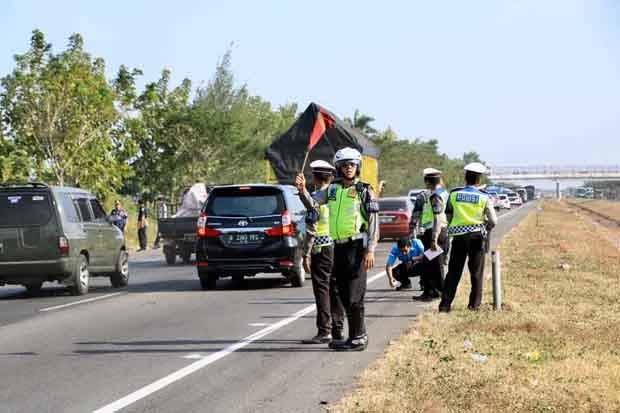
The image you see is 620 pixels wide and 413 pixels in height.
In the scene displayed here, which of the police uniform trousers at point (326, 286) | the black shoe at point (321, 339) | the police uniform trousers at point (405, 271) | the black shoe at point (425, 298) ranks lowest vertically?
the black shoe at point (425, 298)

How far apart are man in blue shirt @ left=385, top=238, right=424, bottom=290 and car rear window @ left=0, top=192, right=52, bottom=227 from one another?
573 cm

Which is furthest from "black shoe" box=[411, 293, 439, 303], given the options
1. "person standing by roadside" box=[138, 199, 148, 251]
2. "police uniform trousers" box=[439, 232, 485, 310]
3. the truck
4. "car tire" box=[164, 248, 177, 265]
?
"person standing by roadside" box=[138, 199, 148, 251]

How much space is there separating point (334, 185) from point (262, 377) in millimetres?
2379

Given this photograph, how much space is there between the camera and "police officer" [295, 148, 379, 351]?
11523mm

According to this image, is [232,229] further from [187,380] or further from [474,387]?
[474,387]

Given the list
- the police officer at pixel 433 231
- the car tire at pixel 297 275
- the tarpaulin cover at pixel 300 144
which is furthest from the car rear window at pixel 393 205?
the police officer at pixel 433 231

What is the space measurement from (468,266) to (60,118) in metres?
29.4

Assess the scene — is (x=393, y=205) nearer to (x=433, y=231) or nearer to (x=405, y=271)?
(x=405, y=271)

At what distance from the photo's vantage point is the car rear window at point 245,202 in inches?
788

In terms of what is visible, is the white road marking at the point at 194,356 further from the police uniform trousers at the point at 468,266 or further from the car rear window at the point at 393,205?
the car rear window at the point at 393,205

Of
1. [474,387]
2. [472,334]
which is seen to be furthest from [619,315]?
[474,387]

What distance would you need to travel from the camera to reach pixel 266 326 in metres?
14.1

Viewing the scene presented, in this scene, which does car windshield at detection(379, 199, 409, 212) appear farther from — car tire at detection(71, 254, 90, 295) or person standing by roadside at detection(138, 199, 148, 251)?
car tire at detection(71, 254, 90, 295)

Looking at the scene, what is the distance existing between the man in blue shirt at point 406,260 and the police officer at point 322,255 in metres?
5.53
